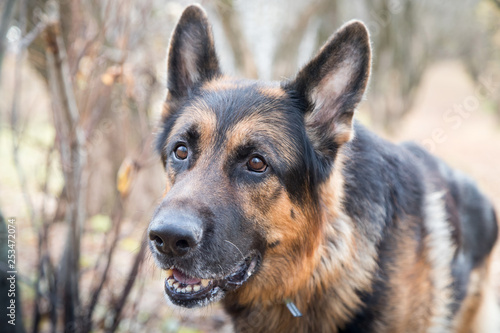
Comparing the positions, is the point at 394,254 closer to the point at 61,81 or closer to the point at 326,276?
the point at 326,276

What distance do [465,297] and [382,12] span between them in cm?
927

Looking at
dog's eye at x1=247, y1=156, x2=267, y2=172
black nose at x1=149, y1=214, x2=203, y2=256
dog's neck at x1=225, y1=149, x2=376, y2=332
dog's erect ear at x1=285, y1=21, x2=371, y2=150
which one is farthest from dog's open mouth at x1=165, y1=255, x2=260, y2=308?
dog's erect ear at x1=285, y1=21, x2=371, y2=150

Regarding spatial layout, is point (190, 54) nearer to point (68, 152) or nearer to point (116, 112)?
point (68, 152)

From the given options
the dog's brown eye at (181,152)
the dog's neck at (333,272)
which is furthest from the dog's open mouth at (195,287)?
the dog's brown eye at (181,152)

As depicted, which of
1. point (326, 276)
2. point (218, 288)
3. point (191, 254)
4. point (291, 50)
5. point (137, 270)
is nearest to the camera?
point (191, 254)

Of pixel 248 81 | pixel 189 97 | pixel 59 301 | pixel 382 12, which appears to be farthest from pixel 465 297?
pixel 382 12

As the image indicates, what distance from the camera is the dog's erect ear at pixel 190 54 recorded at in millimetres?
2979

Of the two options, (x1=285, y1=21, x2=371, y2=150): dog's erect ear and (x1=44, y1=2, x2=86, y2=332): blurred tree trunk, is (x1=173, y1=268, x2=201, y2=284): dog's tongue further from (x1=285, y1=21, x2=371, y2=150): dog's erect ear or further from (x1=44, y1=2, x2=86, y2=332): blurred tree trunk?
(x1=44, y1=2, x2=86, y2=332): blurred tree trunk

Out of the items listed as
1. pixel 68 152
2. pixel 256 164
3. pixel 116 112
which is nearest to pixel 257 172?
pixel 256 164

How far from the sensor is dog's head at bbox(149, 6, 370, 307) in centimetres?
234

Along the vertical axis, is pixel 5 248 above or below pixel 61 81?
below

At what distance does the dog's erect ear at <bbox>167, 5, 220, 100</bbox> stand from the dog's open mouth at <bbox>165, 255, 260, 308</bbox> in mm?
1384

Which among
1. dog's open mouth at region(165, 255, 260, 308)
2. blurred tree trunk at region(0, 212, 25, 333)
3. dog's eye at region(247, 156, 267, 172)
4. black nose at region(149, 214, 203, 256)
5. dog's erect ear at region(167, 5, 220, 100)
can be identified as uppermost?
dog's erect ear at region(167, 5, 220, 100)

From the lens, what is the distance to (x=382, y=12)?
36.1 ft
